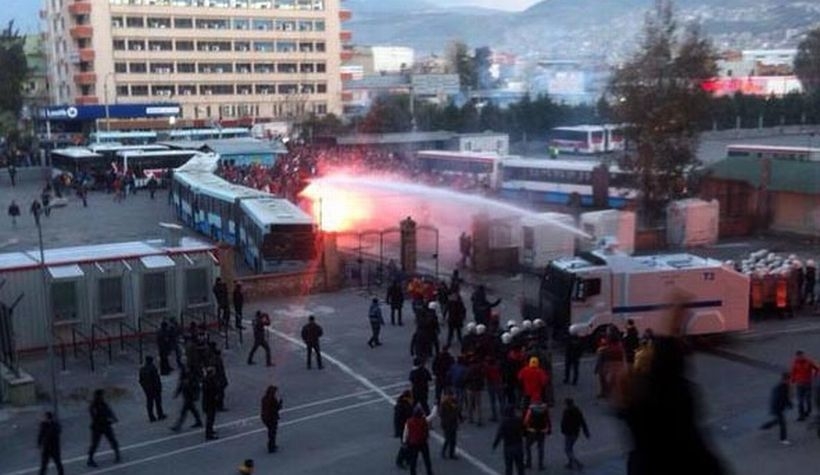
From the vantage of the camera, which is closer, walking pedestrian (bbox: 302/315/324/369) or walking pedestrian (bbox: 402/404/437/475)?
walking pedestrian (bbox: 402/404/437/475)

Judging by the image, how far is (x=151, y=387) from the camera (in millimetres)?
13961

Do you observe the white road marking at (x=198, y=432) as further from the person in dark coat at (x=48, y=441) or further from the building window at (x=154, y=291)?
the building window at (x=154, y=291)

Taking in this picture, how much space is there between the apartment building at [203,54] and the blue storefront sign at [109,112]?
1025cm

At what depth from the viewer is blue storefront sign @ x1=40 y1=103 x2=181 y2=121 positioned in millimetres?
69500

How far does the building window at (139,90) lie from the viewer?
277 feet

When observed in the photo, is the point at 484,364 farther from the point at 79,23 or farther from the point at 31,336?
the point at 79,23

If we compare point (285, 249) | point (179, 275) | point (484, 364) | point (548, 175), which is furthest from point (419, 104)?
point (484, 364)

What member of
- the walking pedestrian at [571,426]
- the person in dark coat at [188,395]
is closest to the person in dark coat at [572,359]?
the walking pedestrian at [571,426]

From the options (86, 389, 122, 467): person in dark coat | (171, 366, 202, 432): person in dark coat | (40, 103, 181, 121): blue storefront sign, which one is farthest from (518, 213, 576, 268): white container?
(40, 103, 181, 121): blue storefront sign

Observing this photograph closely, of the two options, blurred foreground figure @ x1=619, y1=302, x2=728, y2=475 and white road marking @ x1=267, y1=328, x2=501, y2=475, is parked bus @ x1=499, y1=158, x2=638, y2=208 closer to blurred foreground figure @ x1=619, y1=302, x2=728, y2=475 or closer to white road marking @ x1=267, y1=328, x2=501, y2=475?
white road marking @ x1=267, y1=328, x2=501, y2=475

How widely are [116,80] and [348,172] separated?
41.9m

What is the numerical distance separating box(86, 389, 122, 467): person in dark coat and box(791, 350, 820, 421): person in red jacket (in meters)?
9.06

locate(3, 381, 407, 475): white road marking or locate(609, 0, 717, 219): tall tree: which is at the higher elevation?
locate(609, 0, 717, 219): tall tree

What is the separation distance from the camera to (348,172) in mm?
48688
